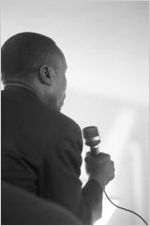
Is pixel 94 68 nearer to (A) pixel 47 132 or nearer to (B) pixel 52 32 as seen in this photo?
(B) pixel 52 32

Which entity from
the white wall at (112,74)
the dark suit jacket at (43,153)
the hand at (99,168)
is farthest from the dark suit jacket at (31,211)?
the white wall at (112,74)

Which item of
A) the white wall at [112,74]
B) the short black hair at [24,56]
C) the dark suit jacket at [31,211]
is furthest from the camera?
the white wall at [112,74]

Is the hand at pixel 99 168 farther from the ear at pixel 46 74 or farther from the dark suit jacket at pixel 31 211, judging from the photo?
the dark suit jacket at pixel 31 211

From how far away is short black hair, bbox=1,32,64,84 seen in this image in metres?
0.93

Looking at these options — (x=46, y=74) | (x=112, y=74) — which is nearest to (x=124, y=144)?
(x=112, y=74)

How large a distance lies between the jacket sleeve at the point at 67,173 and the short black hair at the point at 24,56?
0.22 meters

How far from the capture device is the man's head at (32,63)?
932 millimetres

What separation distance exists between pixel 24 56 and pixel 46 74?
0.08 meters

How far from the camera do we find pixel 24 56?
3.05 feet

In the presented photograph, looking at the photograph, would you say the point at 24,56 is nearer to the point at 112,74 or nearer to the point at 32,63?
the point at 32,63

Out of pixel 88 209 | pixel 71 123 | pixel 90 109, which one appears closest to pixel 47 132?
pixel 71 123

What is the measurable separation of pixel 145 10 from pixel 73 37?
12.0 inches

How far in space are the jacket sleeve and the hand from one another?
0.42ft

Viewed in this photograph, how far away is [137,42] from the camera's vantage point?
1424 millimetres
